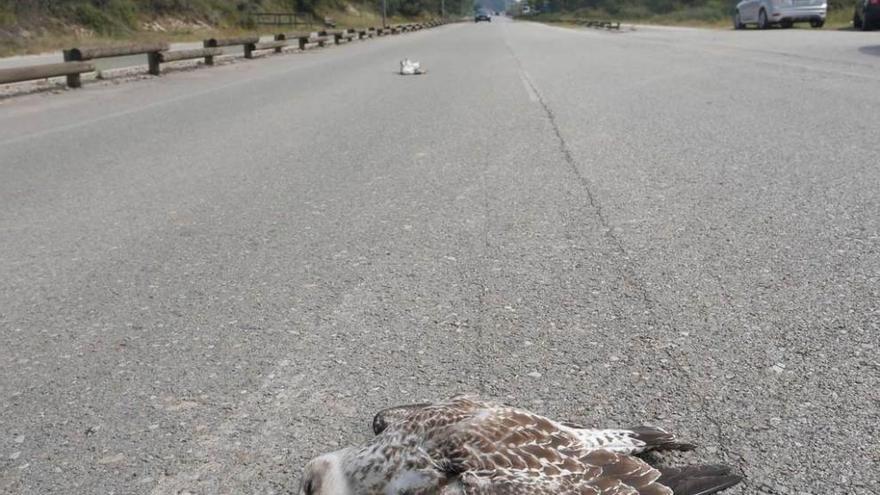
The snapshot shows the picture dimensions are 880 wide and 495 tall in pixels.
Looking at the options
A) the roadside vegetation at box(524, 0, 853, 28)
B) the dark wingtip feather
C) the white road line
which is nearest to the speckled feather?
the dark wingtip feather

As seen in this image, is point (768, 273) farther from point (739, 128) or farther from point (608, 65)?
point (608, 65)

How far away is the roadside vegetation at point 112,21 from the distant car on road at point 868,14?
2727 cm

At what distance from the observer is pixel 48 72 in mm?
14391

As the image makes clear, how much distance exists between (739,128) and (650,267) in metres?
5.06

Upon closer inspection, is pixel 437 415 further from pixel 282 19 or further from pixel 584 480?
pixel 282 19

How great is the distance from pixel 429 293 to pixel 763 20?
34.2 meters

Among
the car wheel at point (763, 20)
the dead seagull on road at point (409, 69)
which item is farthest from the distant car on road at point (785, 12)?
the dead seagull on road at point (409, 69)

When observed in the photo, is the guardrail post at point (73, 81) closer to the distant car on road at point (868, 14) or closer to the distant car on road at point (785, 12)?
the distant car on road at point (868, 14)

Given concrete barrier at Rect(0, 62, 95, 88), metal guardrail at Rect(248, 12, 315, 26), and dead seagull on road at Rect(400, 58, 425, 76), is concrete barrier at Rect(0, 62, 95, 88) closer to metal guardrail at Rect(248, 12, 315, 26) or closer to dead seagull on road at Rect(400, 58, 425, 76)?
dead seagull on road at Rect(400, 58, 425, 76)

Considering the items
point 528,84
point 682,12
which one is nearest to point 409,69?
point 528,84

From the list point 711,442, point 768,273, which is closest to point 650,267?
point 768,273

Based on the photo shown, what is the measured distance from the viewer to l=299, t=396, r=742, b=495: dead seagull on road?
2.18m

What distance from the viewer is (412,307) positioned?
13.4 feet

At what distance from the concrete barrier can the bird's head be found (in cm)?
1292
